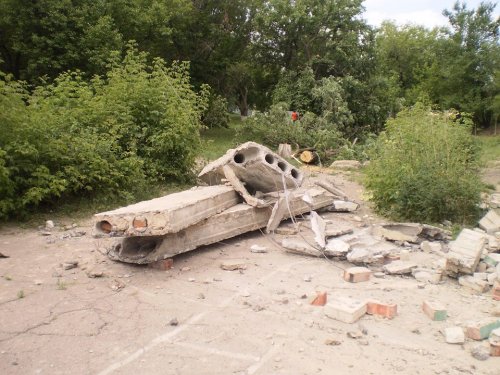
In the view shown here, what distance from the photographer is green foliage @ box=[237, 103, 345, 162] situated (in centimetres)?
1511

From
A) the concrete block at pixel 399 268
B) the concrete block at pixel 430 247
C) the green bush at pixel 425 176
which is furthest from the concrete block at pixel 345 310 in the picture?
the green bush at pixel 425 176

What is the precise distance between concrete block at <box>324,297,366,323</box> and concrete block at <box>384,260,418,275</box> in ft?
4.05

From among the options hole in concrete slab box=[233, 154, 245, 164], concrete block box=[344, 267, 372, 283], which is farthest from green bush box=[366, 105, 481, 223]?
concrete block box=[344, 267, 372, 283]

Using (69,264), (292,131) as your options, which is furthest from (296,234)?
(292,131)

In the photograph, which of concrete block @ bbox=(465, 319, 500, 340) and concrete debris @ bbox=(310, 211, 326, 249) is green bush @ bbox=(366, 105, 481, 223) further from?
concrete block @ bbox=(465, 319, 500, 340)

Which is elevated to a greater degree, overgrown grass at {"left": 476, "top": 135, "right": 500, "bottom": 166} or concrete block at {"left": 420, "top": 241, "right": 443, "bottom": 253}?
overgrown grass at {"left": 476, "top": 135, "right": 500, "bottom": 166}

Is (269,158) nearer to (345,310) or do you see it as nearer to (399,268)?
(399,268)

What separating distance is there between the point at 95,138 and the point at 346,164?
7.85 meters

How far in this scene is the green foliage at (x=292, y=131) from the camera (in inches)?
595

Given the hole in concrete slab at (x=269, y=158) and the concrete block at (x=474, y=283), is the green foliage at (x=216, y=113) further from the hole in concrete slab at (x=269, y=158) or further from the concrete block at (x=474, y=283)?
the concrete block at (x=474, y=283)

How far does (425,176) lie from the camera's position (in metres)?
7.64

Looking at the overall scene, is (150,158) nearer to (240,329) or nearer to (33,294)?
(33,294)

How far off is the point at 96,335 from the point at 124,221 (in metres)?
1.45

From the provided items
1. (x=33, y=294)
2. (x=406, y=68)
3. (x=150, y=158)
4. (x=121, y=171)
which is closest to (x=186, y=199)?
(x=33, y=294)
